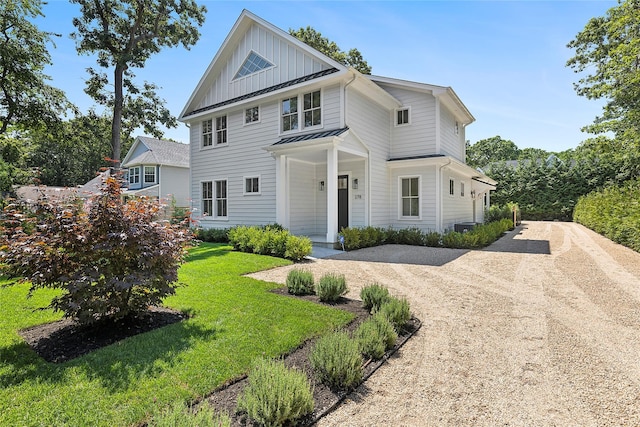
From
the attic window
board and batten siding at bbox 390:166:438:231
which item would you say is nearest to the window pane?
board and batten siding at bbox 390:166:438:231

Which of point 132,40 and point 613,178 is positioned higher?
point 132,40

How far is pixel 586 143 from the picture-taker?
18.0m

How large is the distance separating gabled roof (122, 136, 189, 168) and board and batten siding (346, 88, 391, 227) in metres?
18.6

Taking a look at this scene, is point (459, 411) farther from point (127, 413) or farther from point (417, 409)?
point (127, 413)

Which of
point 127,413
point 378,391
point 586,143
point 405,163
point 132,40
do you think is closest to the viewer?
point 127,413

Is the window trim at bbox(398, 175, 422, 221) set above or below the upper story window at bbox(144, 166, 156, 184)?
below

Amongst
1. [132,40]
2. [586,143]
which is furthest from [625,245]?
[132,40]

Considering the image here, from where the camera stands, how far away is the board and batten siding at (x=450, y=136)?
46.0ft

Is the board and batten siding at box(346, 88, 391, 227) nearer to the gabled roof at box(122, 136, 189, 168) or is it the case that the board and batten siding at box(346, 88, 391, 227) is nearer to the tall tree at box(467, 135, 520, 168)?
the gabled roof at box(122, 136, 189, 168)

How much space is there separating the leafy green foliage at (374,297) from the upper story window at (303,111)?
27.3 feet

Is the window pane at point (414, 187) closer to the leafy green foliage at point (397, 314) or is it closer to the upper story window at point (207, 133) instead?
the upper story window at point (207, 133)

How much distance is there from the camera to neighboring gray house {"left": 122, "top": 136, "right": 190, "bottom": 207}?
2502cm

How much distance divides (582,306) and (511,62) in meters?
9.49

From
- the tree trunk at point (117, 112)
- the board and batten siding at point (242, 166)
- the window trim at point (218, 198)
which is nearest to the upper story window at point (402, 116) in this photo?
the board and batten siding at point (242, 166)
